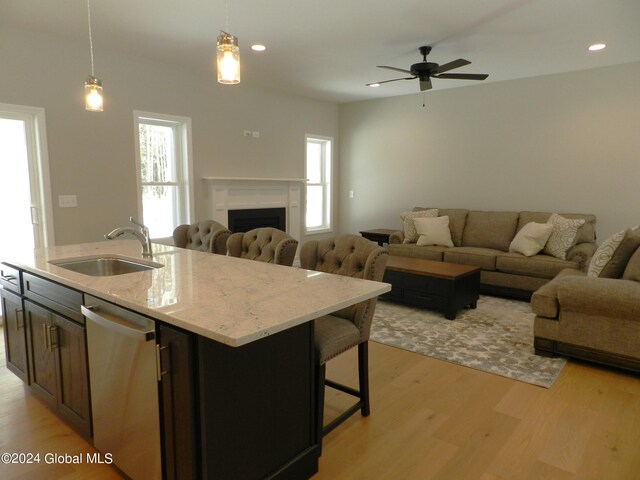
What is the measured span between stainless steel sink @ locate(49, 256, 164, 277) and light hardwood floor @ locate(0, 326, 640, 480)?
84 centimetres

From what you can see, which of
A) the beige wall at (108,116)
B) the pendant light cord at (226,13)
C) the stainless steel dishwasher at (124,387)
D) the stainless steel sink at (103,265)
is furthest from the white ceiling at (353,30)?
the stainless steel dishwasher at (124,387)

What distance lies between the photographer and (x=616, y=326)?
2904 mm

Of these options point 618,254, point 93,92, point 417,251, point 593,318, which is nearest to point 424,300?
point 417,251

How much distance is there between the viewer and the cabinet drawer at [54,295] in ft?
6.56

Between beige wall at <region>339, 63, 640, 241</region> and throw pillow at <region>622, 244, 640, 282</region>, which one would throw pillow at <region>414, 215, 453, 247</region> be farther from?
throw pillow at <region>622, 244, 640, 282</region>

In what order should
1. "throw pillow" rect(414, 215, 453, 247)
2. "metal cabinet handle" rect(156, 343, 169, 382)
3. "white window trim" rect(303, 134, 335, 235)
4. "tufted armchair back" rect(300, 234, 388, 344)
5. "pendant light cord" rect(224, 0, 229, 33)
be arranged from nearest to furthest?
"metal cabinet handle" rect(156, 343, 169, 382), "tufted armchair back" rect(300, 234, 388, 344), "pendant light cord" rect(224, 0, 229, 33), "throw pillow" rect(414, 215, 453, 247), "white window trim" rect(303, 134, 335, 235)

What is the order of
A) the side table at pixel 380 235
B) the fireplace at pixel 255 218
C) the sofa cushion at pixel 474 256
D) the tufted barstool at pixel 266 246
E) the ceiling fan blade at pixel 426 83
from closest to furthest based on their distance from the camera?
the tufted barstool at pixel 266 246
the ceiling fan blade at pixel 426 83
the sofa cushion at pixel 474 256
the fireplace at pixel 255 218
the side table at pixel 380 235

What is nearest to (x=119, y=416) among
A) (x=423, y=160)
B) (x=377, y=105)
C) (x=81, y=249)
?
(x=81, y=249)

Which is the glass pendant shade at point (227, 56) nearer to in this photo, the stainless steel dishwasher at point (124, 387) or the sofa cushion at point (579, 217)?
the stainless steel dishwasher at point (124, 387)

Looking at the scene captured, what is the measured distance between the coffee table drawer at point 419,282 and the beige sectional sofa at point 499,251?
1074 mm

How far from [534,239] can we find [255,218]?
11.7ft

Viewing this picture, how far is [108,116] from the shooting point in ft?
14.5

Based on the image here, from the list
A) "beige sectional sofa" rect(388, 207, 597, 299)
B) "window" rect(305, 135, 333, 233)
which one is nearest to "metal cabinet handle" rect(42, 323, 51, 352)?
"beige sectional sofa" rect(388, 207, 597, 299)

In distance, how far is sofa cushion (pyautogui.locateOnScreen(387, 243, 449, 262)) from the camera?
537 cm
